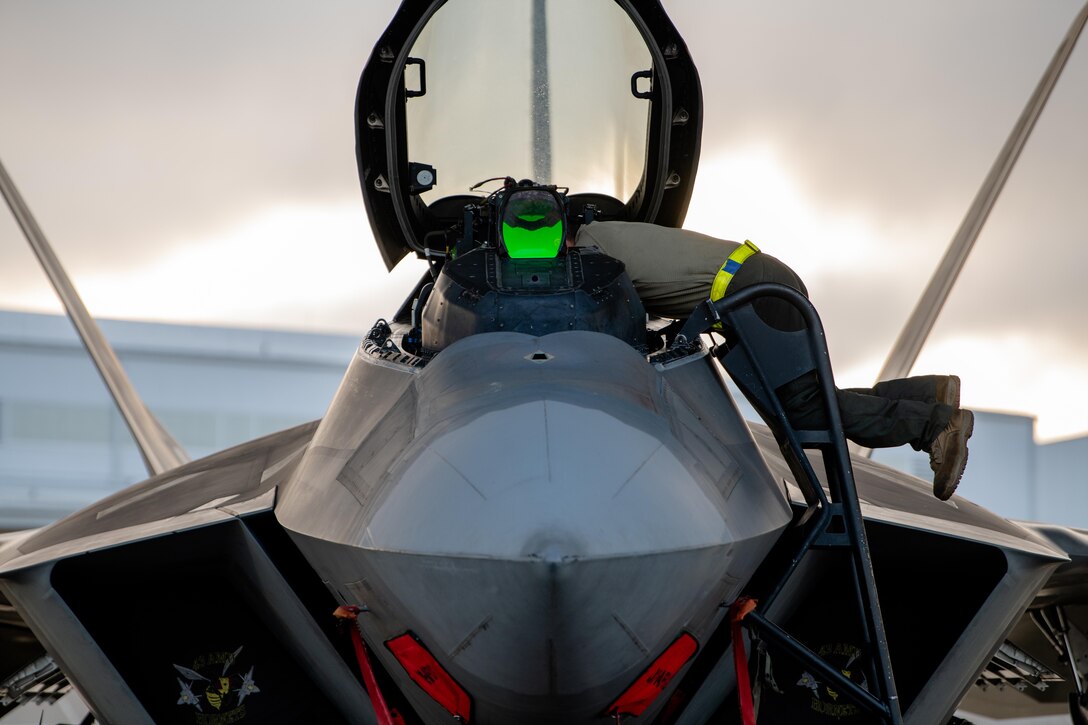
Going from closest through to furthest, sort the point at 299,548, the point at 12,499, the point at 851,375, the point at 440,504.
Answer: the point at 440,504, the point at 299,548, the point at 851,375, the point at 12,499

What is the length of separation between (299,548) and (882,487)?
2092mm

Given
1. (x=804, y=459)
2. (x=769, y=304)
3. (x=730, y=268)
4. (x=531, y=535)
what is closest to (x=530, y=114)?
(x=730, y=268)

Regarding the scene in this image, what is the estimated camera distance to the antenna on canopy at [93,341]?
6410 millimetres

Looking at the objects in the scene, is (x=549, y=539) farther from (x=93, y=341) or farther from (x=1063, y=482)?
(x=1063, y=482)

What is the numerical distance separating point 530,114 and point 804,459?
2751mm

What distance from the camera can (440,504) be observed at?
238 centimetres

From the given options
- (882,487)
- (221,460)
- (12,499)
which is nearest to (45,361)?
(12,499)

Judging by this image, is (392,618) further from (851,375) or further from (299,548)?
(851,375)

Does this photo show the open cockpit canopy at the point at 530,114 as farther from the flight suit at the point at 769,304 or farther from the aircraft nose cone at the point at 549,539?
the aircraft nose cone at the point at 549,539

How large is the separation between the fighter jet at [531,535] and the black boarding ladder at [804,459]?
0.01 m

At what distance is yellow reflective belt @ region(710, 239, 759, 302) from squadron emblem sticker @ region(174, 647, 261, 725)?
1.79 m

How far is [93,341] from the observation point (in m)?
6.61

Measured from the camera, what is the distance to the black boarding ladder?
116 inches

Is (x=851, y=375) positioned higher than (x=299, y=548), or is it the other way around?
(x=299, y=548)
